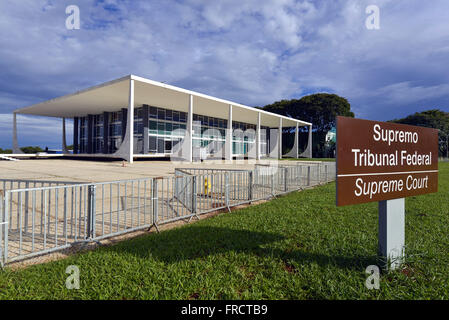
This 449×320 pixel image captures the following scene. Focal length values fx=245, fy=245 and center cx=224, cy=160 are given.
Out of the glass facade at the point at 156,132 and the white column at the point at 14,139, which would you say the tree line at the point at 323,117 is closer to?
the glass facade at the point at 156,132

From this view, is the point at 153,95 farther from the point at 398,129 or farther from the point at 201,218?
the point at 398,129

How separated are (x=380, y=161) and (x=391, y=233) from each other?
3.05 feet

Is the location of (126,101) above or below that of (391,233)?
above

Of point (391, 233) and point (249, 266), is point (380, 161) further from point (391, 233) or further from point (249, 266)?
point (249, 266)

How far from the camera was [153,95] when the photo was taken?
2636 cm

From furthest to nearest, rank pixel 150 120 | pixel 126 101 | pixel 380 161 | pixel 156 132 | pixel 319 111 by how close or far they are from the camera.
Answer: pixel 319 111 → pixel 156 132 → pixel 150 120 → pixel 126 101 → pixel 380 161

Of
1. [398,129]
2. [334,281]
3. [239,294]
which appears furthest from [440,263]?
[239,294]

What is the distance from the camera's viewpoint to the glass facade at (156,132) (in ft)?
102

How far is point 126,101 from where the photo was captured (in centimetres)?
2914

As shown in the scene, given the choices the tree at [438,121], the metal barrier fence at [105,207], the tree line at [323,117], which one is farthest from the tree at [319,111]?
the metal barrier fence at [105,207]

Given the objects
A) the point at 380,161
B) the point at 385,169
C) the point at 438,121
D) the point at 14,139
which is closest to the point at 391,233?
the point at 385,169

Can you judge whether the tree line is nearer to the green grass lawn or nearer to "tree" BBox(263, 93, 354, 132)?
"tree" BBox(263, 93, 354, 132)
